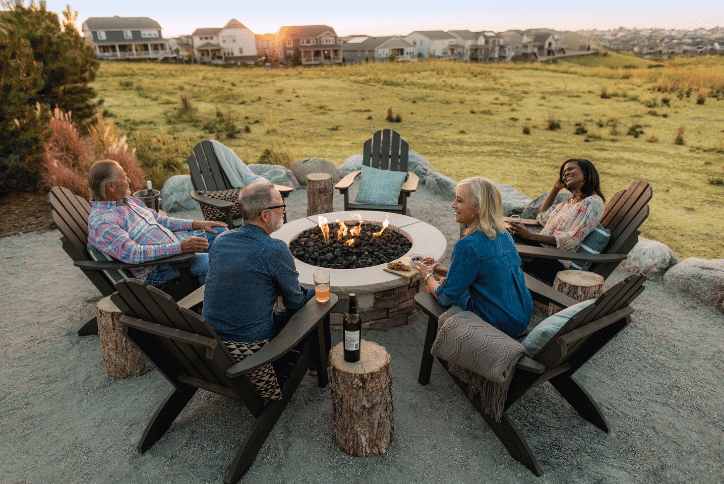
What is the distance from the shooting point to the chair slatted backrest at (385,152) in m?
5.80

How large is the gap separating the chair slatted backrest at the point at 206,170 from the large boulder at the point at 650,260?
4.94 metres

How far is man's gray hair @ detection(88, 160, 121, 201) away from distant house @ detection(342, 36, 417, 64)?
6173 centimetres

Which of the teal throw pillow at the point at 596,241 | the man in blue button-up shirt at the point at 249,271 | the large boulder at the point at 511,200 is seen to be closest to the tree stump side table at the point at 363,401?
the man in blue button-up shirt at the point at 249,271

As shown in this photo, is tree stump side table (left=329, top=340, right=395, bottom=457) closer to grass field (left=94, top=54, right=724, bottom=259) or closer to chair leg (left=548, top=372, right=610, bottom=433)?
chair leg (left=548, top=372, right=610, bottom=433)

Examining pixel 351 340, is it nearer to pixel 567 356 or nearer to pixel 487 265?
pixel 487 265

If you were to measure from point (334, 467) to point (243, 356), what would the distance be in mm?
819

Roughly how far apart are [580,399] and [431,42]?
2668 inches

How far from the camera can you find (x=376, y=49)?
59.2 m

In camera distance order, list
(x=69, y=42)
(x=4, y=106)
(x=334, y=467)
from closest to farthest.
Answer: (x=334, y=467), (x=4, y=106), (x=69, y=42)

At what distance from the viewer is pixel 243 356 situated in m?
2.22

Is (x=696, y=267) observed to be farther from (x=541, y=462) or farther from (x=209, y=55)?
(x=209, y=55)

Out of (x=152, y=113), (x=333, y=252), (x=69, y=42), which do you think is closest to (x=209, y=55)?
(x=152, y=113)

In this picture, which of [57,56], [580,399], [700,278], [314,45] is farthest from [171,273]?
[314,45]

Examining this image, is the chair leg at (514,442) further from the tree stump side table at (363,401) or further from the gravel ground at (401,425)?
the tree stump side table at (363,401)
